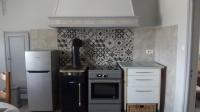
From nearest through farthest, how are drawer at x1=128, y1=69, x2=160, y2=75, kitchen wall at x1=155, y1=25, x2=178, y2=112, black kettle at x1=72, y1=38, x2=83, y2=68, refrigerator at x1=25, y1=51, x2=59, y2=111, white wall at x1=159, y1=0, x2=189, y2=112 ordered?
white wall at x1=159, y1=0, x2=189, y2=112 < kitchen wall at x1=155, y1=25, x2=178, y2=112 < drawer at x1=128, y1=69, x2=160, y2=75 < refrigerator at x1=25, y1=51, x2=59, y2=111 < black kettle at x1=72, y1=38, x2=83, y2=68

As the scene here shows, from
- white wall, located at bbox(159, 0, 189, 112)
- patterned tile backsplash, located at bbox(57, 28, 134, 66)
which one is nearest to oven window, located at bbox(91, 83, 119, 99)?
patterned tile backsplash, located at bbox(57, 28, 134, 66)

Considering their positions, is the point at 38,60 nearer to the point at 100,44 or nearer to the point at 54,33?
the point at 54,33

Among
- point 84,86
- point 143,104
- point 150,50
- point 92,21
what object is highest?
point 92,21

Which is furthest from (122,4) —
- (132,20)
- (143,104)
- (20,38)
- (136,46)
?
(20,38)

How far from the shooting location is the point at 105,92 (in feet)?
10.9

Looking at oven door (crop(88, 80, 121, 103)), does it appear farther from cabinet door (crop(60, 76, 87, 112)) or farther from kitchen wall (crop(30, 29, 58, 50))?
kitchen wall (crop(30, 29, 58, 50))

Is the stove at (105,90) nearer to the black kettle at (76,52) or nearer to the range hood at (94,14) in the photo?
the black kettle at (76,52)

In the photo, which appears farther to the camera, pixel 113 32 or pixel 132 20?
pixel 113 32

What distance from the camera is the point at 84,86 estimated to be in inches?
129

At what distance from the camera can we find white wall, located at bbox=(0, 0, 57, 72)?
375 centimetres

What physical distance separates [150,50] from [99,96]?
140 cm

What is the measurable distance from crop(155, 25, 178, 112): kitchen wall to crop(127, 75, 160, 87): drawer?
18 centimetres

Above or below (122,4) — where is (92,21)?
below

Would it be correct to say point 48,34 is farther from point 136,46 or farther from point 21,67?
point 136,46
